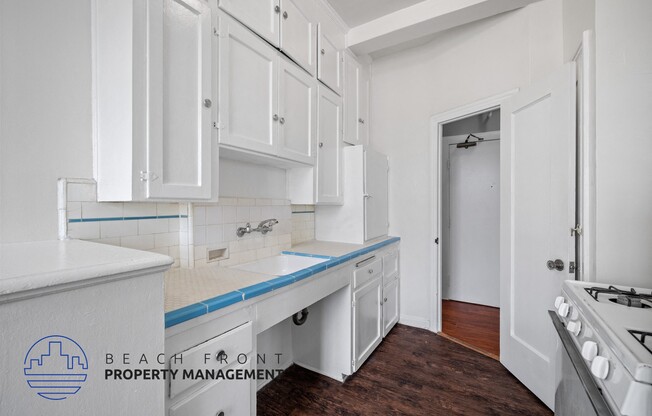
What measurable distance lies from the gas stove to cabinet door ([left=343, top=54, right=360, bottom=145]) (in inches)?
73.0

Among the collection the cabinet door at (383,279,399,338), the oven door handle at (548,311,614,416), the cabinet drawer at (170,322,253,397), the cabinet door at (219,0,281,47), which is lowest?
the cabinet door at (383,279,399,338)

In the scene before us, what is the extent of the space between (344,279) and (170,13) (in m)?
1.59

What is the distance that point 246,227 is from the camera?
1752 mm

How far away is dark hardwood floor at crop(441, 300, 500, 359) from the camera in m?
2.40

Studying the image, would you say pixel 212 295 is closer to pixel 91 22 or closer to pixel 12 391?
pixel 12 391

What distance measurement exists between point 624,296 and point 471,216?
8.69 feet

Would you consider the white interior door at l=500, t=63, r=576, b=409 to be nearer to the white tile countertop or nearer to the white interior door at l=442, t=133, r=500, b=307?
the white interior door at l=442, t=133, r=500, b=307

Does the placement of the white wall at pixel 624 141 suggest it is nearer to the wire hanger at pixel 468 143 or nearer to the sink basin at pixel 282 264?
the sink basin at pixel 282 264

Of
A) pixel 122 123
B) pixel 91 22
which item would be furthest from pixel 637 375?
pixel 91 22

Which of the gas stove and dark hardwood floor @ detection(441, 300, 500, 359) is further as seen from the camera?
dark hardwood floor @ detection(441, 300, 500, 359)

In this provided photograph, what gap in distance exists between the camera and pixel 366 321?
211 cm

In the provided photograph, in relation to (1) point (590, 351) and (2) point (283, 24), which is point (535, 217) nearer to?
(1) point (590, 351)

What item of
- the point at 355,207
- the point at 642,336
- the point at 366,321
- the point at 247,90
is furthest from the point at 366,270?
the point at 642,336

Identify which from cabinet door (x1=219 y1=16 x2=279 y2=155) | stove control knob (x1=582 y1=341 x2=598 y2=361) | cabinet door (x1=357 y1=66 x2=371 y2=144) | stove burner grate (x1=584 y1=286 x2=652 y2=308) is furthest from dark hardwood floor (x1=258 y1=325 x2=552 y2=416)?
cabinet door (x1=357 y1=66 x2=371 y2=144)
